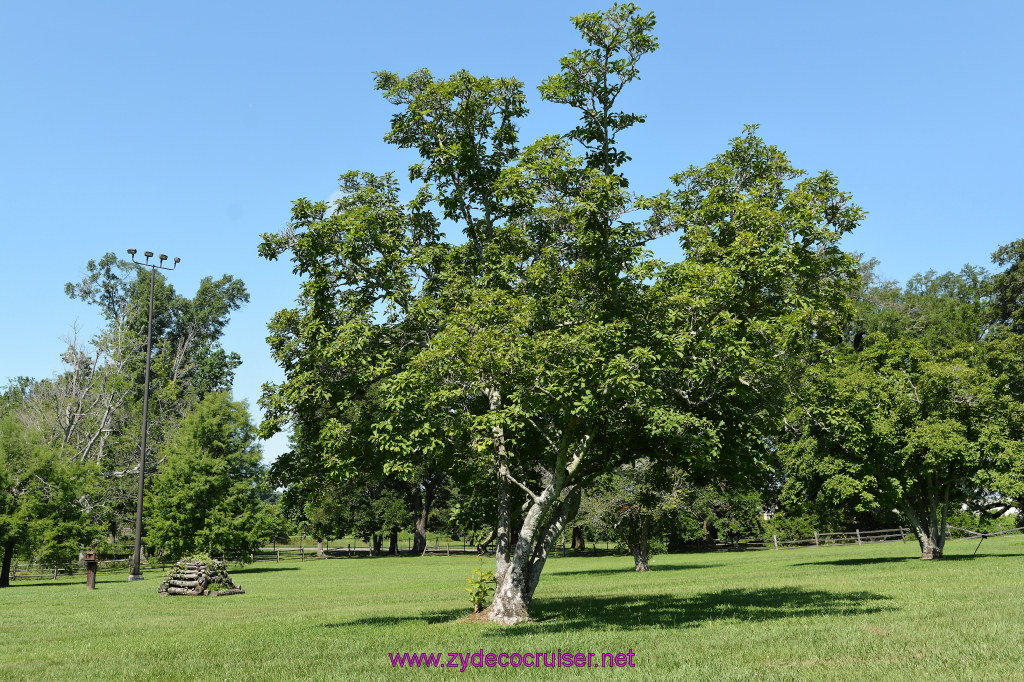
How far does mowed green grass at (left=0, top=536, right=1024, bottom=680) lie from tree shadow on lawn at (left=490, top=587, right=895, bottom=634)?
55 millimetres

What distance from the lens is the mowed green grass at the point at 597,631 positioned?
11117 millimetres

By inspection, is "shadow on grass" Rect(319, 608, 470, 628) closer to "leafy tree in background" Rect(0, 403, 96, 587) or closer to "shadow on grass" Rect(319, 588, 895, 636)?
"shadow on grass" Rect(319, 588, 895, 636)

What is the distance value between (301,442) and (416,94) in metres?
9.52

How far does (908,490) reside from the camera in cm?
3494

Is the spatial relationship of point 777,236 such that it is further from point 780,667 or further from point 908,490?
point 908,490

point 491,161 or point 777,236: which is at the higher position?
point 491,161

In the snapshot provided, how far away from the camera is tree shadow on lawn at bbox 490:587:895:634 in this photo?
16.5 metres

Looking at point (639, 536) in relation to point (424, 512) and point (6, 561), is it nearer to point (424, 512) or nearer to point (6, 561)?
point (6, 561)

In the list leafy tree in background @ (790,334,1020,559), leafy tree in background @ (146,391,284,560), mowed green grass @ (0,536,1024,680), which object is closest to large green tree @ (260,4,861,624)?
mowed green grass @ (0,536,1024,680)

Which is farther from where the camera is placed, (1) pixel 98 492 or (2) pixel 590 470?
(1) pixel 98 492

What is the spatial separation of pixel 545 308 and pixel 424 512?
6071 centimetres

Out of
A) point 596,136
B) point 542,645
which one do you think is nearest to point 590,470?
point 542,645

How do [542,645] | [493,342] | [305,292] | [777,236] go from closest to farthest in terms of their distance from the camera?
[542,645]
[493,342]
[777,236]
[305,292]

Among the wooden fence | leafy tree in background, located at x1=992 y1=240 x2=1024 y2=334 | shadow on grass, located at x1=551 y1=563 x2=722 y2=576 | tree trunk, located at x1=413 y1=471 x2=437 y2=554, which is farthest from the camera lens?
tree trunk, located at x1=413 y1=471 x2=437 y2=554
